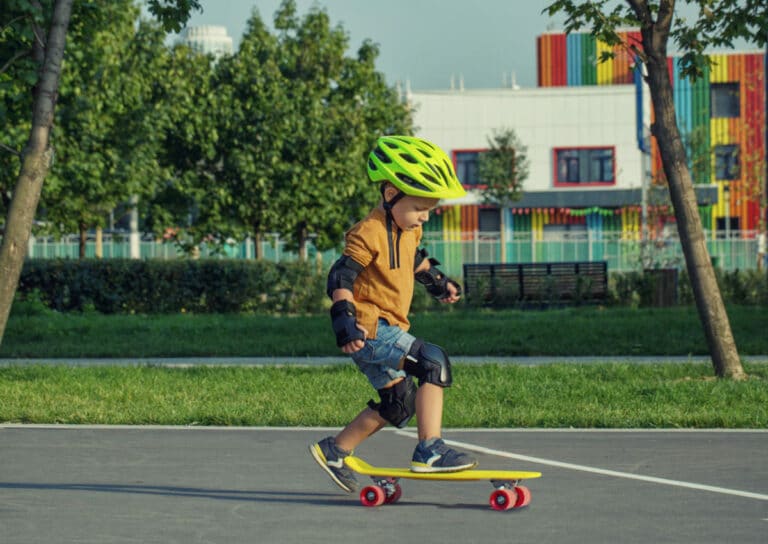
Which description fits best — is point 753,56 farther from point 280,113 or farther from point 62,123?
point 62,123

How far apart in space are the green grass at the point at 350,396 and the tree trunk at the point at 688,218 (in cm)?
31

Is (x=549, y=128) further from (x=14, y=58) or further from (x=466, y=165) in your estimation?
(x=14, y=58)

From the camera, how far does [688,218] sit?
12695 millimetres

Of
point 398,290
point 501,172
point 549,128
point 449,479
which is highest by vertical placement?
point 549,128

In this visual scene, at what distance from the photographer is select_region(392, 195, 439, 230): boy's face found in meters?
6.68

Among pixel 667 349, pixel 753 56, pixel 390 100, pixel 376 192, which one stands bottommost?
pixel 667 349

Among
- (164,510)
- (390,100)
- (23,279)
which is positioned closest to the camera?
(164,510)

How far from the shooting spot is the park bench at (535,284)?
2733cm

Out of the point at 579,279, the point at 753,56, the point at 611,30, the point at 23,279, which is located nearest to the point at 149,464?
the point at 611,30

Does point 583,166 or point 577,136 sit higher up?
point 577,136

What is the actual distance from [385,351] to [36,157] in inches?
256

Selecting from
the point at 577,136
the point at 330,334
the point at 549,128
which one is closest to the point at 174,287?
the point at 330,334

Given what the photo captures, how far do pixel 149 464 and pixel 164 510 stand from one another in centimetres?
159

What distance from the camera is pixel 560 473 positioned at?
7863mm
